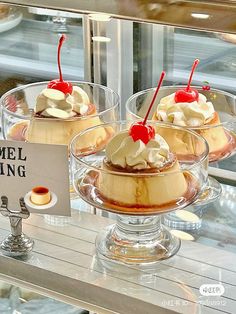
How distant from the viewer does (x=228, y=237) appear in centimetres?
95

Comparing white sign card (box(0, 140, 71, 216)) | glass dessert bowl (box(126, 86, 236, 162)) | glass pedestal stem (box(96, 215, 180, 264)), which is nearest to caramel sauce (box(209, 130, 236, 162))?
glass dessert bowl (box(126, 86, 236, 162))

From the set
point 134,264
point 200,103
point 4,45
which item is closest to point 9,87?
point 4,45

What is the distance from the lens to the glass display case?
0.76m

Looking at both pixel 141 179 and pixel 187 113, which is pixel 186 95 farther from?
pixel 141 179

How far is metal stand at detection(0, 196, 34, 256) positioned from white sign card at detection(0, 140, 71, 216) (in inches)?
0.4

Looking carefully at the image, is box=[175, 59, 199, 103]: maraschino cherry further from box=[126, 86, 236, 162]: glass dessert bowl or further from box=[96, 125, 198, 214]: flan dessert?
box=[96, 125, 198, 214]: flan dessert

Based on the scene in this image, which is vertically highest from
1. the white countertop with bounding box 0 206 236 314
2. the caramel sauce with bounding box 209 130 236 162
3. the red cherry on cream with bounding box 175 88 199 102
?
the red cherry on cream with bounding box 175 88 199 102

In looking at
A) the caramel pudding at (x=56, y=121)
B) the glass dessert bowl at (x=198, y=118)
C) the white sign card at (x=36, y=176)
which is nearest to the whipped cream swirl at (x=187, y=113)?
the glass dessert bowl at (x=198, y=118)

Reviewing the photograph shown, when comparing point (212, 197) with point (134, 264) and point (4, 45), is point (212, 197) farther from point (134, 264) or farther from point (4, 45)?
point (4, 45)

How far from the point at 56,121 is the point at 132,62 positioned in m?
0.27

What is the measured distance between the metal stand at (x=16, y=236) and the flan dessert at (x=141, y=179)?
0.12 metres

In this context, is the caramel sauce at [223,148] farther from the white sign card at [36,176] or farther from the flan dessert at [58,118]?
the white sign card at [36,176]

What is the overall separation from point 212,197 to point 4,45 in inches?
21.9

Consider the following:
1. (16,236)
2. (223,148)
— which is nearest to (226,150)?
(223,148)
